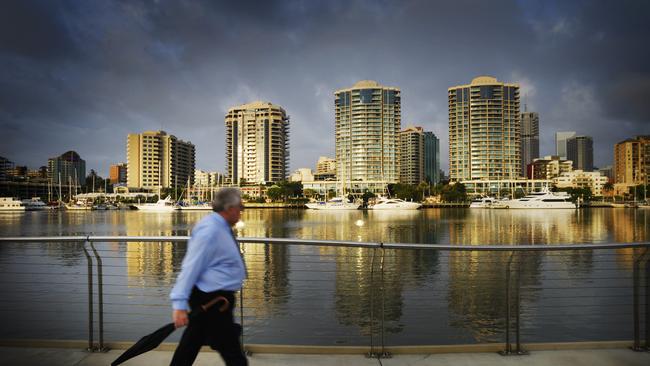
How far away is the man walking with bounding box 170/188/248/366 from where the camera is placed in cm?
347

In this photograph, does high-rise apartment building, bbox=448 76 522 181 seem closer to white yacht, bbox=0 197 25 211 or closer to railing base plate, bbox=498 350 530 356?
white yacht, bbox=0 197 25 211

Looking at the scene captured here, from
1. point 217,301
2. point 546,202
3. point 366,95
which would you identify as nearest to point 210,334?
point 217,301

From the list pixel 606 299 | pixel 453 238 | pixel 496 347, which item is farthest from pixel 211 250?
pixel 453 238

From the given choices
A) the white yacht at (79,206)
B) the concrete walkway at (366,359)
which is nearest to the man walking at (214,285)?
the concrete walkway at (366,359)

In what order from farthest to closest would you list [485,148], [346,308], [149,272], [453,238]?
[485,148] → [453,238] → [149,272] → [346,308]

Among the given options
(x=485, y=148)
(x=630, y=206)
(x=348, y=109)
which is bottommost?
(x=630, y=206)

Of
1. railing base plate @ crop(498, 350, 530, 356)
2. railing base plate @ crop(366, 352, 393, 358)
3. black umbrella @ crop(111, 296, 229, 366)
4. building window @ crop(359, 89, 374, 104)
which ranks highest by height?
building window @ crop(359, 89, 374, 104)

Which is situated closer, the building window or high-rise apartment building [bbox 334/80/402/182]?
high-rise apartment building [bbox 334/80/402/182]

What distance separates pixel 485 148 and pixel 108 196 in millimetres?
166975

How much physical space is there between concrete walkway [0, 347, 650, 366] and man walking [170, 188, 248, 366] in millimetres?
1399

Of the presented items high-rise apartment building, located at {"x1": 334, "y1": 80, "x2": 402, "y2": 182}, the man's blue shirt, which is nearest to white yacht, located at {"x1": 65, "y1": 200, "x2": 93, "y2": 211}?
high-rise apartment building, located at {"x1": 334, "y1": 80, "x2": 402, "y2": 182}

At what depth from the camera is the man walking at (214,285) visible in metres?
3.47

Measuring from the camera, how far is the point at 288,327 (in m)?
12.9

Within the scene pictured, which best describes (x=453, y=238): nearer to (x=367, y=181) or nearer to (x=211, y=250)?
(x=211, y=250)
